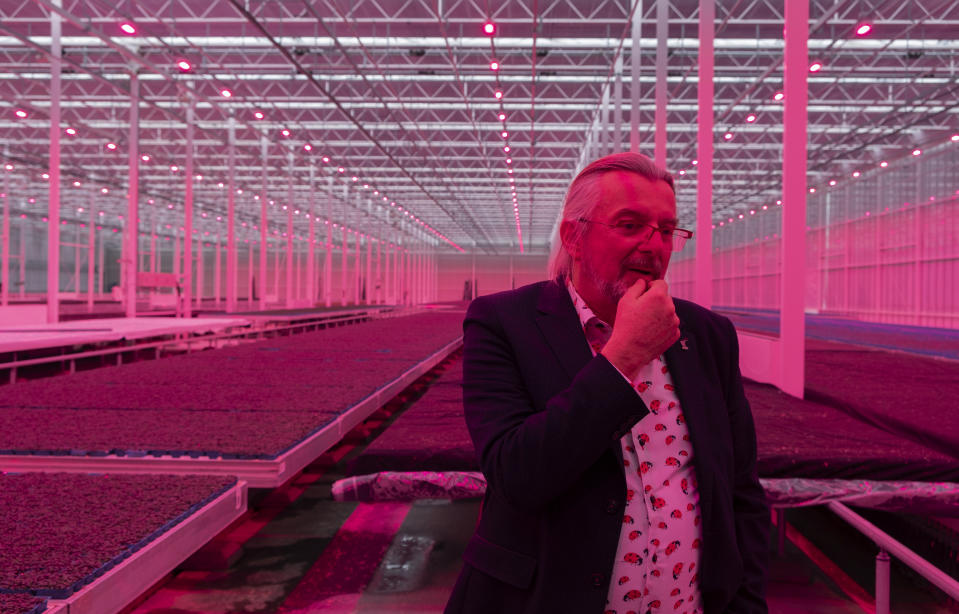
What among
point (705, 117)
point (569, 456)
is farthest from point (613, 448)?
point (705, 117)

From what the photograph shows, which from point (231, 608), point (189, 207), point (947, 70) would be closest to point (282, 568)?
point (231, 608)

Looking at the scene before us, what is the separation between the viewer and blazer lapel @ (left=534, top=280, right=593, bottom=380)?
1325 mm

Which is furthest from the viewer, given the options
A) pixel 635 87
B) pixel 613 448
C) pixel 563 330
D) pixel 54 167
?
pixel 54 167

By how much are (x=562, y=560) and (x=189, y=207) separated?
1856cm

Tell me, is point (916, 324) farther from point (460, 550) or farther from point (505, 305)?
point (505, 305)

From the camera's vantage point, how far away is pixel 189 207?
17.9 meters

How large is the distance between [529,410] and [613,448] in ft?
0.55

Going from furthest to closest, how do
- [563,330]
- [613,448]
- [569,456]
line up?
1. [563,330]
2. [613,448]
3. [569,456]

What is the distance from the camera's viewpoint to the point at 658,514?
1316 millimetres

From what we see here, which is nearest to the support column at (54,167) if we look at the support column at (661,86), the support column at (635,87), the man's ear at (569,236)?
the support column at (635,87)

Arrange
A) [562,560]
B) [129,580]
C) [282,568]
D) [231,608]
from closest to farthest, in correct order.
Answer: [562,560] → [129,580] → [231,608] → [282,568]

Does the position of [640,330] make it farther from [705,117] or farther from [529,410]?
[705,117]

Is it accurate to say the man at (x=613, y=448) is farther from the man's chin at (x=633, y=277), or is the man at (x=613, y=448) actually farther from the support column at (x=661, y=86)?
the support column at (x=661, y=86)

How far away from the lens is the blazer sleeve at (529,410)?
45.0 inches
